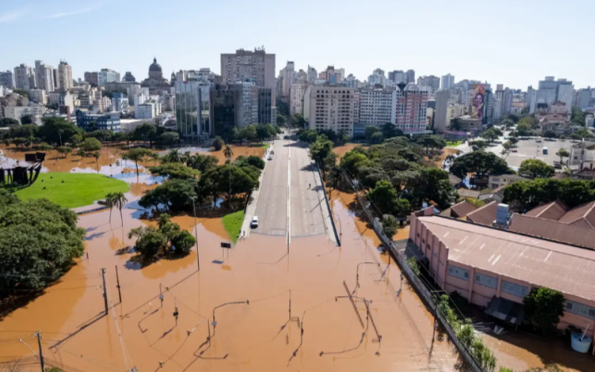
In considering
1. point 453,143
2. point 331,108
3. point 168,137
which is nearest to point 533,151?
point 453,143

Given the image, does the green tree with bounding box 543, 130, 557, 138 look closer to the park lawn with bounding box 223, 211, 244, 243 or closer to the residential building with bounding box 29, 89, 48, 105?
the park lawn with bounding box 223, 211, 244, 243

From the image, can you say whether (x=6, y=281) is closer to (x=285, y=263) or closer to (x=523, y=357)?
(x=285, y=263)

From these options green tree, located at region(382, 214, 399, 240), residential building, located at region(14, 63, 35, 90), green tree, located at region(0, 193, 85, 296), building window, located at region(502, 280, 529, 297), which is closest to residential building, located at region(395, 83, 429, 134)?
green tree, located at region(382, 214, 399, 240)

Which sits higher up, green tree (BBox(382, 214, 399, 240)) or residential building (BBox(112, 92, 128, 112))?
residential building (BBox(112, 92, 128, 112))

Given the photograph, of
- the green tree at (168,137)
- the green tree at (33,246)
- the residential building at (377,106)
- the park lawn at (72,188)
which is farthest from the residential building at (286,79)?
the green tree at (33,246)

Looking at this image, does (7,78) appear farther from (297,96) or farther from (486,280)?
(486,280)
